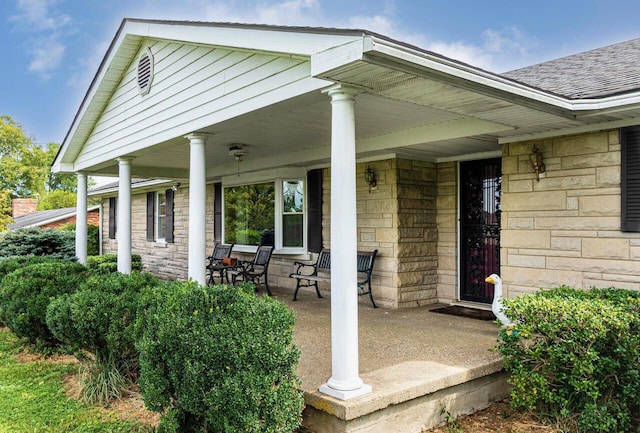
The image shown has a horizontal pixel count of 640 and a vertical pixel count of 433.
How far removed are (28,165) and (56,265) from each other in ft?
117

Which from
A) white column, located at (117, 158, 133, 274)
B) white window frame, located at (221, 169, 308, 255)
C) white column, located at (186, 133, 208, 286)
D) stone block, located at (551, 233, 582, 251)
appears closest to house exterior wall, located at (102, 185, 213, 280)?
white window frame, located at (221, 169, 308, 255)

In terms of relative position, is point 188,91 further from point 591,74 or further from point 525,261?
point 591,74

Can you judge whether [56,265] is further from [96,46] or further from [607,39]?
[96,46]

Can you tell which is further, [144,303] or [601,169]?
[601,169]

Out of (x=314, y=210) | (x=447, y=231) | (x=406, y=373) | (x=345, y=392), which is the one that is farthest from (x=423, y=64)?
(x=314, y=210)

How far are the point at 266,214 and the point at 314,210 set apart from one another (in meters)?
1.42

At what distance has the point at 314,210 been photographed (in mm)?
7938

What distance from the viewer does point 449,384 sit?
11.8ft

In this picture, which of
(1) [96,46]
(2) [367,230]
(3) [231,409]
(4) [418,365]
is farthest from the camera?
(1) [96,46]

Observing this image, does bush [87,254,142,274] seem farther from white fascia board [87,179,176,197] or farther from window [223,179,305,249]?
window [223,179,305,249]

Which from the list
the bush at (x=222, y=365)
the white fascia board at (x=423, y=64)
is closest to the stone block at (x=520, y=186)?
the white fascia board at (x=423, y=64)

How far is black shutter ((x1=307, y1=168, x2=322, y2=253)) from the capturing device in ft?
25.8

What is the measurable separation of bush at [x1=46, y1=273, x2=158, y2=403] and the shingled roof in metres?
3.86

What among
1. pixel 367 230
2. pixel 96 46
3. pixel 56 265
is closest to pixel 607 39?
pixel 367 230
